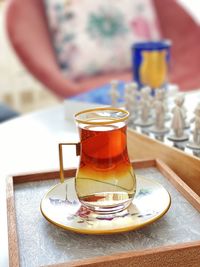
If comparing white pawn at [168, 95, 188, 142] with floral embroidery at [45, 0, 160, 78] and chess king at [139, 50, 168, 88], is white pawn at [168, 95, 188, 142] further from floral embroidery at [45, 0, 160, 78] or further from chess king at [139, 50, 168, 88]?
floral embroidery at [45, 0, 160, 78]

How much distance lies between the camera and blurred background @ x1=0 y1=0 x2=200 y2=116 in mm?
2363

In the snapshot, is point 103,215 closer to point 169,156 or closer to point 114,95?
point 169,156

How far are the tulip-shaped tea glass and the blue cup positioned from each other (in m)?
0.82

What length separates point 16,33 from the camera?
7.80 feet

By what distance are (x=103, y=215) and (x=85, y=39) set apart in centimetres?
197

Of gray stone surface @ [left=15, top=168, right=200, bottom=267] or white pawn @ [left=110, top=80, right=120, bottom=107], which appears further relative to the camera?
white pawn @ [left=110, top=80, right=120, bottom=107]

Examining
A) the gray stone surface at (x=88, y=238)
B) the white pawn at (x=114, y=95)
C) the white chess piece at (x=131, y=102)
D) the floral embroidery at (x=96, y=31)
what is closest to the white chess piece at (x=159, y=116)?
the white chess piece at (x=131, y=102)

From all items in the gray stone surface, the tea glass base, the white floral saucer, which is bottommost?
the gray stone surface

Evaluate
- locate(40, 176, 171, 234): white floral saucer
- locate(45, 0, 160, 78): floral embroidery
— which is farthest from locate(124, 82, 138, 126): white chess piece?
locate(45, 0, 160, 78): floral embroidery

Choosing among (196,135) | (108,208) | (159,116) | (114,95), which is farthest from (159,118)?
(108,208)

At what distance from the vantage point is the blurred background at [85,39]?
2363 mm

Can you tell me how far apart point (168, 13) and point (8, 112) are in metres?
1.36

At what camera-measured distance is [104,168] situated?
2.16 ft

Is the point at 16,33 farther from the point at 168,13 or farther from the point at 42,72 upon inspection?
the point at 168,13
